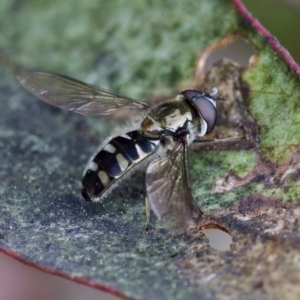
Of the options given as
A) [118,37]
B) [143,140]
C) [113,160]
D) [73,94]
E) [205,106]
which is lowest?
[113,160]

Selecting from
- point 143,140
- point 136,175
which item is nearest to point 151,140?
point 143,140

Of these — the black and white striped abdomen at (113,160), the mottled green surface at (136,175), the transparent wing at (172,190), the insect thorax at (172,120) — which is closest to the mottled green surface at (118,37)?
the mottled green surface at (136,175)

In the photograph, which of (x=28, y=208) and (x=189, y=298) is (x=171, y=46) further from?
(x=189, y=298)

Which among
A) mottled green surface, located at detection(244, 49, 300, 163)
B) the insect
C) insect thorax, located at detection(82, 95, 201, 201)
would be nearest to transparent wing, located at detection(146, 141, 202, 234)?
the insect

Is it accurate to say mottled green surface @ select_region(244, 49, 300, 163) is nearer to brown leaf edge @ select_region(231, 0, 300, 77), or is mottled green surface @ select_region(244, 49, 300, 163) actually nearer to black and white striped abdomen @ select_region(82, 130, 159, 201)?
brown leaf edge @ select_region(231, 0, 300, 77)

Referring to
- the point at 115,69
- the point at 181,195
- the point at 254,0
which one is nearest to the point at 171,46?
the point at 115,69

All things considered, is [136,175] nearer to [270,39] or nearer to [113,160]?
[113,160]
